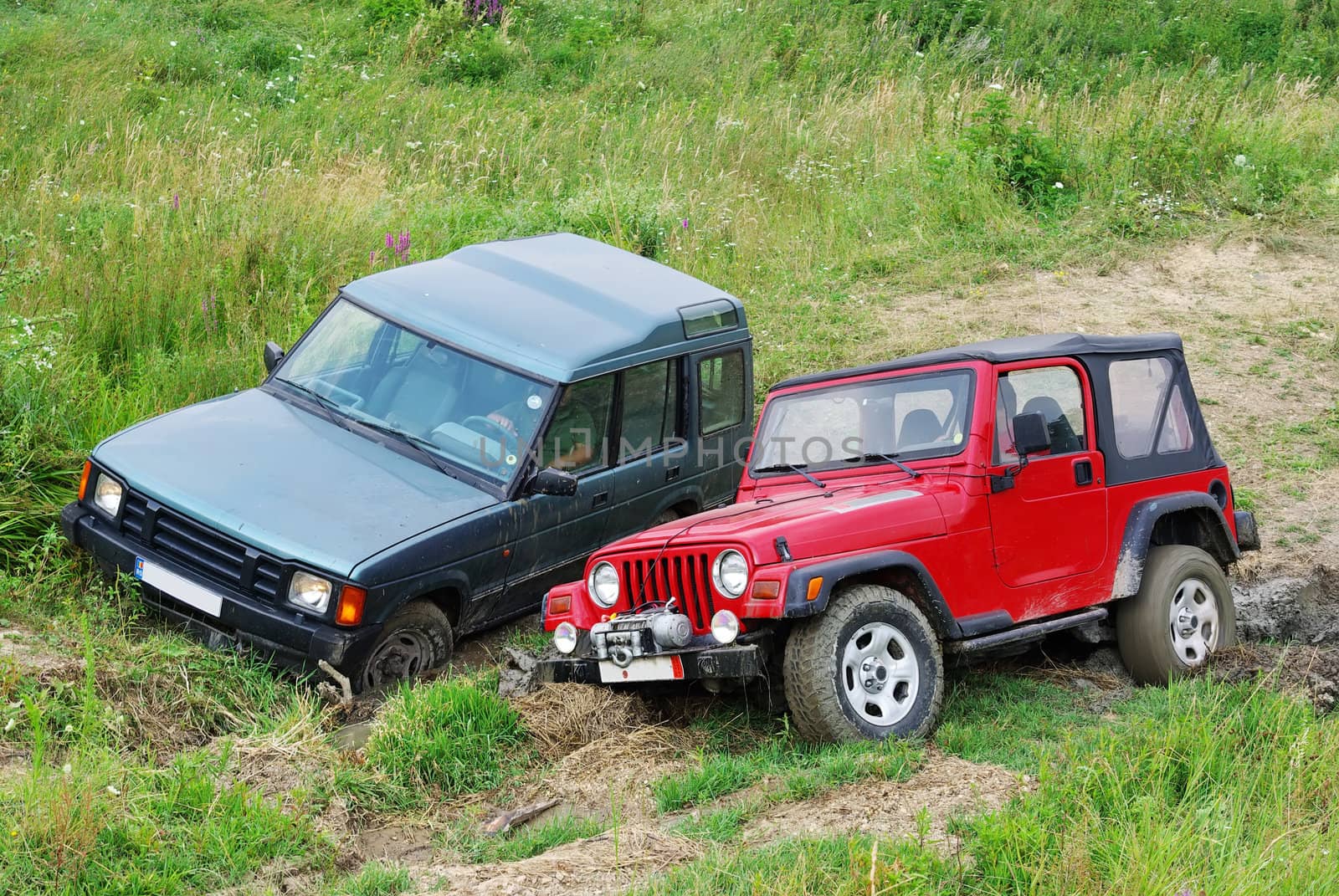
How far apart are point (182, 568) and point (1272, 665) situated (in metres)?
5.14

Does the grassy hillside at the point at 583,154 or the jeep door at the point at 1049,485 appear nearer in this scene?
the jeep door at the point at 1049,485

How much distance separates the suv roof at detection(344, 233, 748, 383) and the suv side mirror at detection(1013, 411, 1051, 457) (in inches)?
90.4

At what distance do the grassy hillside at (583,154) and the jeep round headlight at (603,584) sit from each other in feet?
10.4

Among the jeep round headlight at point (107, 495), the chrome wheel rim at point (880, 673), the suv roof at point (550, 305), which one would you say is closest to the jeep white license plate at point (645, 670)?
the chrome wheel rim at point (880, 673)

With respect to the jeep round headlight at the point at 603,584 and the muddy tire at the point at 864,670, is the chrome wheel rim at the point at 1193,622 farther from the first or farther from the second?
the jeep round headlight at the point at 603,584

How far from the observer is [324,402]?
718cm

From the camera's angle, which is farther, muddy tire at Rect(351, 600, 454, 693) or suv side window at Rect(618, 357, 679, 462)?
suv side window at Rect(618, 357, 679, 462)

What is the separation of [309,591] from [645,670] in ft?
5.23

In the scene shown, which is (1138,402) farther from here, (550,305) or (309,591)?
(309,591)

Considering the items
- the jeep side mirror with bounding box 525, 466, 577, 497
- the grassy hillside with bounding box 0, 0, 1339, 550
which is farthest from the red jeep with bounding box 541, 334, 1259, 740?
the grassy hillside with bounding box 0, 0, 1339, 550

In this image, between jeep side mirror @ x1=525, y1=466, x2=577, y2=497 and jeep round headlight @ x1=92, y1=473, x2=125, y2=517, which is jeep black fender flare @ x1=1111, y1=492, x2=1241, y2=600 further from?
jeep round headlight @ x1=92, y1=473, x2=125, y2=517

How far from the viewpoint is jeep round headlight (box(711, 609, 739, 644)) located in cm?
505

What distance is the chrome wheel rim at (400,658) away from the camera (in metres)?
5.98

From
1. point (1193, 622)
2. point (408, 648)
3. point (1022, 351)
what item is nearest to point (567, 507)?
point (408, 648)
